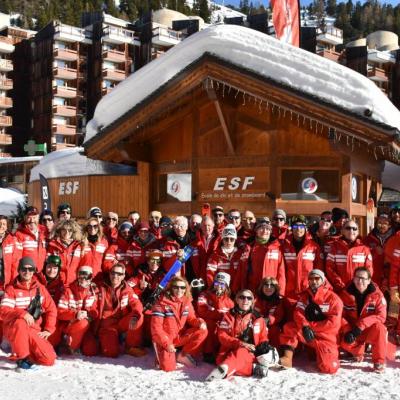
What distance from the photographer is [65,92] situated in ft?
194

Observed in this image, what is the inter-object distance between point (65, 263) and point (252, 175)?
16.5ft

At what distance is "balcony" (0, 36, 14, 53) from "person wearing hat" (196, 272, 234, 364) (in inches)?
2298

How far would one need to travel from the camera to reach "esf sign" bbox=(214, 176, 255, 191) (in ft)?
38.1

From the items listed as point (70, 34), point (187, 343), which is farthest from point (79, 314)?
point (70, 34)

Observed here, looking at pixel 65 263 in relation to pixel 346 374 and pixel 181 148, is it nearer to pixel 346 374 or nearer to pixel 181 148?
pixel 346 374

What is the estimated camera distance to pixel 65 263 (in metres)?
7.77

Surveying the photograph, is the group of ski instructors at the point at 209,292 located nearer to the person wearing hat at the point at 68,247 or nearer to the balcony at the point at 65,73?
the person wearing hat at the point at 68,247

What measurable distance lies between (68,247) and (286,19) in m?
10.5

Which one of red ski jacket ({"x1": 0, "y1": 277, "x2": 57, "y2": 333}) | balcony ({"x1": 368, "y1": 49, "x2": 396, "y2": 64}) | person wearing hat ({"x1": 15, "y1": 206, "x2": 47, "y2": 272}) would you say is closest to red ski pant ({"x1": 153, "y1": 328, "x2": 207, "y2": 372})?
red ski jacket ({"x1": 0, "y1": 277, "x2": 57, "y2": 333})

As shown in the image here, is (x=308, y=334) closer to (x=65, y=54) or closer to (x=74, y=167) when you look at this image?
(x=74, y=167)

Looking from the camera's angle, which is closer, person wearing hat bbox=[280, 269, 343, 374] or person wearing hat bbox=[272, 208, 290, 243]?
person wearing hat bbox=[280, 269, 343, 374]

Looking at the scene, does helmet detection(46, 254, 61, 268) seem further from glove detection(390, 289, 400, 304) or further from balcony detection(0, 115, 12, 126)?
balcony detection(0, 115, 12, 126)

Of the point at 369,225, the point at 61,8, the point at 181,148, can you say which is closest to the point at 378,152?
the point at 369,225

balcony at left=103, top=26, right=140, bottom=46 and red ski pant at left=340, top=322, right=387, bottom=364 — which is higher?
balcony at left=103, top=26, right=140, bottom=46
